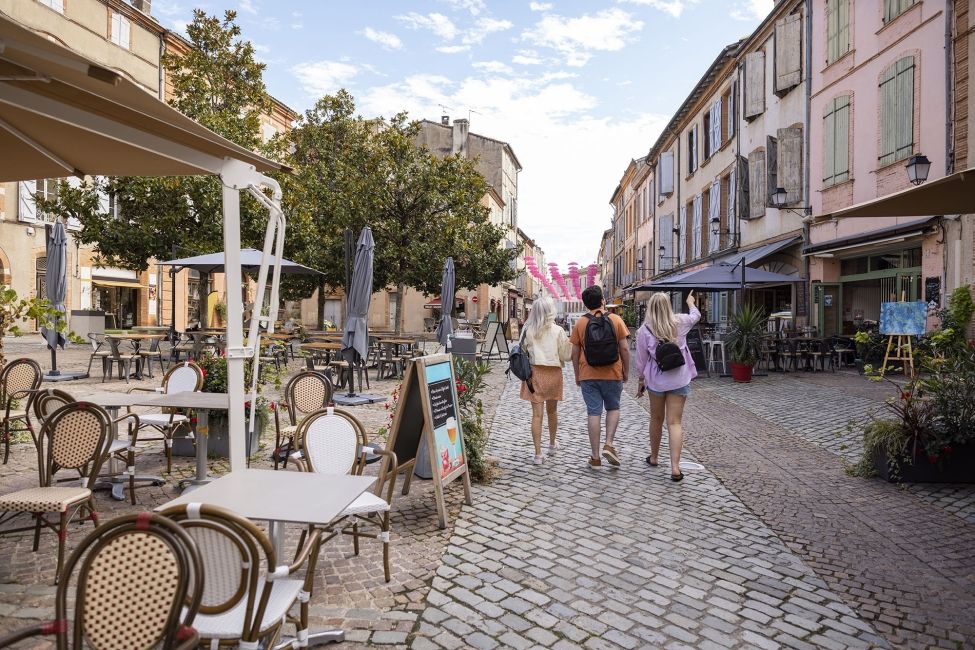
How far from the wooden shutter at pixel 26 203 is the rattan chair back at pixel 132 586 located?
2712 cm

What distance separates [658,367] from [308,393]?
311cm

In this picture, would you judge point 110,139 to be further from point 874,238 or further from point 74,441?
point 874,238

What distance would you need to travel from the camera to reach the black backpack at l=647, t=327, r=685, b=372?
18.4 ft

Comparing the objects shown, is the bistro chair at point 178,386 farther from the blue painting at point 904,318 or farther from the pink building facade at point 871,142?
the pink building facade at point 871,142

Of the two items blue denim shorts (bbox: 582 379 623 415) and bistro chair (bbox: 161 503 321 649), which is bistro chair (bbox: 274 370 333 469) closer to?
blue denim shorts (bbox: 582 379 623 415)

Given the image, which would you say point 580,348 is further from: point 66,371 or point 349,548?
point 66,371

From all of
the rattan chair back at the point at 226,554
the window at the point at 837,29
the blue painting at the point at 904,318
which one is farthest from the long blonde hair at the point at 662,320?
the window at the point at 837,29

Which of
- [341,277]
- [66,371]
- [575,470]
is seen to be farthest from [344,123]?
[575,470]

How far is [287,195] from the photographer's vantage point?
63.7 feet

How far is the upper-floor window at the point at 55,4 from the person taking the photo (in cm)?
2191

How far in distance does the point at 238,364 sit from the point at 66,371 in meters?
11.6

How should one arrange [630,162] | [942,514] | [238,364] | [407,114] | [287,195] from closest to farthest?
[238,364], [942,514], [287,195], [407,114], [630,162]

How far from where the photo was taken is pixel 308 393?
5926 millimetres

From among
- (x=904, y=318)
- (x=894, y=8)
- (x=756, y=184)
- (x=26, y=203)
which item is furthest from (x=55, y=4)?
(x=904, y=318)
